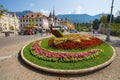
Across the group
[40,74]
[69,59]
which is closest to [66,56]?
[69,59]

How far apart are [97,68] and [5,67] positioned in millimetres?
5604

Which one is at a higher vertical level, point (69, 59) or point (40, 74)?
point (69, 59)

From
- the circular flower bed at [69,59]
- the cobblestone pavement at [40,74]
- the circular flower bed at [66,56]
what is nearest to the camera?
the cobblestone pavement at [40,74]

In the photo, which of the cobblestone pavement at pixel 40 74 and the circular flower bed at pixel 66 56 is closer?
the cobblestone pavement at pixel 40 74

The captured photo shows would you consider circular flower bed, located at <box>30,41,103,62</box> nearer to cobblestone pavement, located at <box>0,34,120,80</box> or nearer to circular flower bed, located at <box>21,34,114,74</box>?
circular flower bed, located at <box>21,34,114,74</box>

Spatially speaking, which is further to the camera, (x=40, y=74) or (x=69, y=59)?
(x=69, y=59)

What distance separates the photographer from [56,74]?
29.8 feet

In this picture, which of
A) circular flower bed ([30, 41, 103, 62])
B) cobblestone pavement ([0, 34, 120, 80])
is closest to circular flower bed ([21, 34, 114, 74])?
circular flower bed ([30, 41, 103, 62])

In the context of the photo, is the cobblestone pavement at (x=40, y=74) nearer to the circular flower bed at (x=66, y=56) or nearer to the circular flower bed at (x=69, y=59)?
the circular flower bed at (x=69, y=59)

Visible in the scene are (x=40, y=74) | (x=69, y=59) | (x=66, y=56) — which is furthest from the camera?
(x=66, y=56)

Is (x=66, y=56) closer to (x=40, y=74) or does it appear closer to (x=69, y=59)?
(x=69, y=59)

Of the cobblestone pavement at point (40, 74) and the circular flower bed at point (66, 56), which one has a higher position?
the circular flower bed at point (66, 56)

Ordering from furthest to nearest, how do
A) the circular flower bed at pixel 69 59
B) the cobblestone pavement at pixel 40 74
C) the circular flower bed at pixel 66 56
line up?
the circular flower bed at pixel 66 56 → the circular flower bed at pixel 69 59 → the cobblestone pavement at pixel 40 74

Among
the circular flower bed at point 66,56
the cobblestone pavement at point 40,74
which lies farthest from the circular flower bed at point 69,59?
the cobblestone pavement at point 40,74
